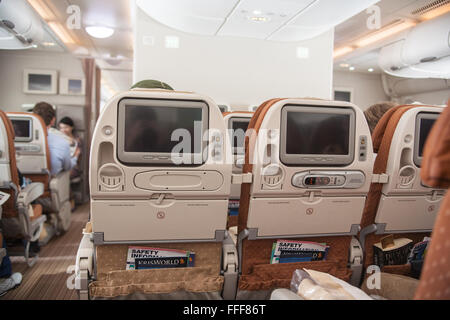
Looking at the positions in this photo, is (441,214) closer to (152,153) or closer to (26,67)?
(152,153)

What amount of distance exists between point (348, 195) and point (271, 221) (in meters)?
0.48

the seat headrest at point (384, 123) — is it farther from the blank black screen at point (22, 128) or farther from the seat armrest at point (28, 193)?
the blank black screen at point (22, 128)

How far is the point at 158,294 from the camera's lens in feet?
5.87

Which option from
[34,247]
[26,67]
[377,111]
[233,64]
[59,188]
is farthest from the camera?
[26,67]

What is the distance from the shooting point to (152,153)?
164cm

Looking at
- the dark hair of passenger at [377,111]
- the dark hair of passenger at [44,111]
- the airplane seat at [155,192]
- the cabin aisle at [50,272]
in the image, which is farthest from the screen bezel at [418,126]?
the dark hair of passenger at [44,111]

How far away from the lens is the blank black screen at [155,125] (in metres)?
1.60

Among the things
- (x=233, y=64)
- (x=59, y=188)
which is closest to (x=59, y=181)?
(x=59, y=188)

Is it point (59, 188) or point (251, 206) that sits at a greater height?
point (251, 206)

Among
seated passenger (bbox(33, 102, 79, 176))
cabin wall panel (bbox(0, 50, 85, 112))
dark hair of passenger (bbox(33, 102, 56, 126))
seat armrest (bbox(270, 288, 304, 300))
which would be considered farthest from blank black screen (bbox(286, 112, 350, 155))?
cabin wall panel (bbox(0, 50, 85, 112))

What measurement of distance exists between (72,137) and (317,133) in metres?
6.06
